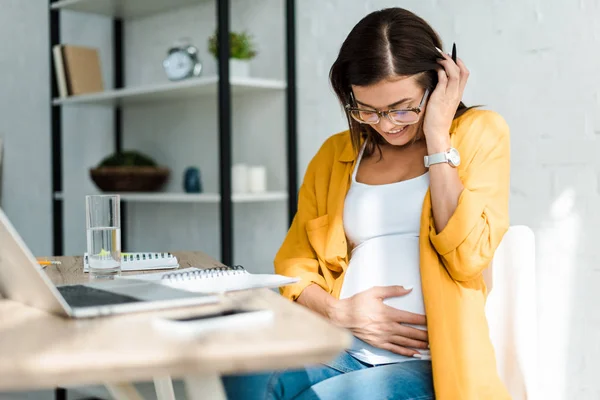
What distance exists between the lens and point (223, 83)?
8.16ft

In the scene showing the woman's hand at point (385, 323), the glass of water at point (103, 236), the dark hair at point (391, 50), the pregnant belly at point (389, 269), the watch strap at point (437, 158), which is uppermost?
the dark hair at point (391, 50)

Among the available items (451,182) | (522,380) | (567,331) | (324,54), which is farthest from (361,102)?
(324,54)

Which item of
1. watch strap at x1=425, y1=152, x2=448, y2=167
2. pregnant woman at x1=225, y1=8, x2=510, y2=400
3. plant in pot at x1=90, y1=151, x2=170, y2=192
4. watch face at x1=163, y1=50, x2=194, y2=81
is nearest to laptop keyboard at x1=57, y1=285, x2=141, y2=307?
pregnant woman at x1=225, y1=8, x2=510, y2=400

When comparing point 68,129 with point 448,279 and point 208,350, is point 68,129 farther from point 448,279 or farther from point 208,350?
point 208,350

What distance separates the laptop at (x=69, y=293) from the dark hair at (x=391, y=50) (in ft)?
2.29

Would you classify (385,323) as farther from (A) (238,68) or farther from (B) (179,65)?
(B) (179,65)

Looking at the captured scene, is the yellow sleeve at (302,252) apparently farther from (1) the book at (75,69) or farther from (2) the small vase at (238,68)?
(1) the book at (75,69)

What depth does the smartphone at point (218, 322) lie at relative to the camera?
27.9 inches

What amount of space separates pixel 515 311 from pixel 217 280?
636 millimetres

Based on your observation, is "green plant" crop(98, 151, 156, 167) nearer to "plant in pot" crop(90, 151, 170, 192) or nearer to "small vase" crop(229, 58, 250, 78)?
"plant in pot" crop(90, 151, 170, 192)

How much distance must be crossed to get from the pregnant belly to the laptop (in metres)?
0.58

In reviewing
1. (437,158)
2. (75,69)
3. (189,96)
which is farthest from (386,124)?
(75,69)

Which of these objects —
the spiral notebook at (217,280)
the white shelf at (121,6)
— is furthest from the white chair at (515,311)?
the white shelf at (121,6)

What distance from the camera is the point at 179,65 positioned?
276 cm
